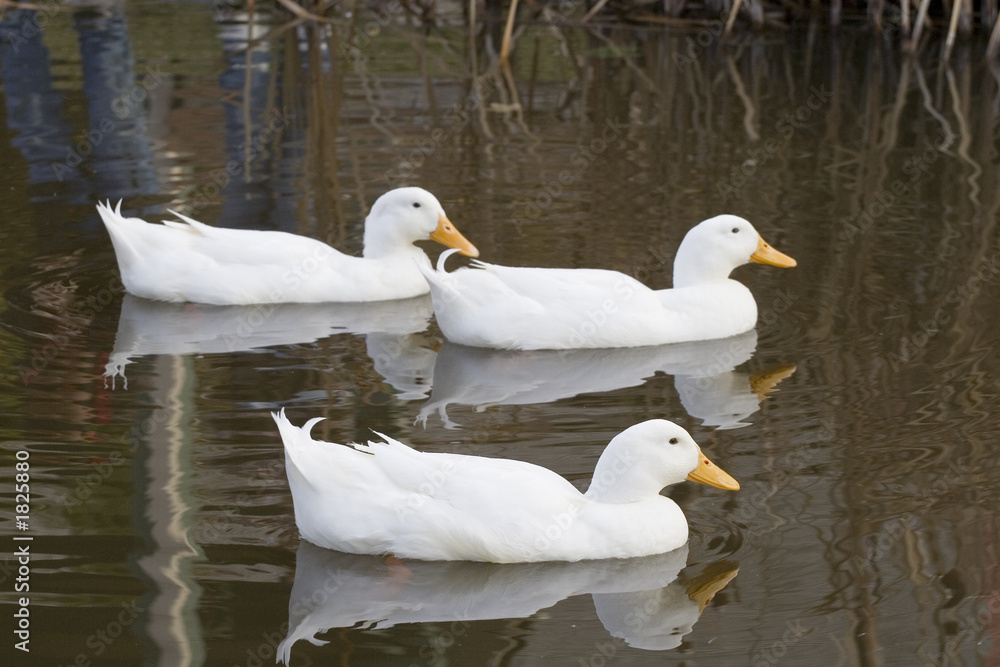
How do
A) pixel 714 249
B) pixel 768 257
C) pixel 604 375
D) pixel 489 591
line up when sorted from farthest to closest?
1. pixel 768 257
2. pixel 714 249
3. pixel 604 375
4. pixel 489 591

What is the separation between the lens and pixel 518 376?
24.5ft

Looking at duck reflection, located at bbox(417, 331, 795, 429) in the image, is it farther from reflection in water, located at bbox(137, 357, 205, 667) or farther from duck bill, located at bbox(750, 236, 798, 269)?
reflection in water, located at bbox(137, 357, 205, 667)

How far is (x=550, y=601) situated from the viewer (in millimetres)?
5043

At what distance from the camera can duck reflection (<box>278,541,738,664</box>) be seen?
4.91m

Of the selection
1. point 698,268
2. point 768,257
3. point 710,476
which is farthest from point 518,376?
point 710,476

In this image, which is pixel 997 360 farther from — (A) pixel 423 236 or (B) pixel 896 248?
(A) pixel 423 236

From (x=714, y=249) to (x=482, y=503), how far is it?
3304 mm

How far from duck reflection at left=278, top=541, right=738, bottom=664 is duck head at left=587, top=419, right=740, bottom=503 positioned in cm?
25

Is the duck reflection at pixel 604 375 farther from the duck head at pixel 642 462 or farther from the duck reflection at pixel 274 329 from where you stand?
the duck head at pixel 642 462

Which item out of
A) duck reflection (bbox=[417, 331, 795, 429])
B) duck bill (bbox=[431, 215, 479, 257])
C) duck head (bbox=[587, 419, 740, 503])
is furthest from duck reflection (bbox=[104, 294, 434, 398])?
duck head (bbox=[587, 419, 740, 503])

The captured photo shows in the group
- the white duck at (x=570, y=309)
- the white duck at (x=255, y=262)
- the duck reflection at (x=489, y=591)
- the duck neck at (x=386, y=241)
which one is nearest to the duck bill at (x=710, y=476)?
the duck reflection at (x=489, y=591)

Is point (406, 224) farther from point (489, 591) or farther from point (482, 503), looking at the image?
point (489, 591)

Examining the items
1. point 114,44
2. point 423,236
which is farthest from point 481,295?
point 114,44

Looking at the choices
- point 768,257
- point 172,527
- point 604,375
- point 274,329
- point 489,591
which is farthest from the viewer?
point 768,257
